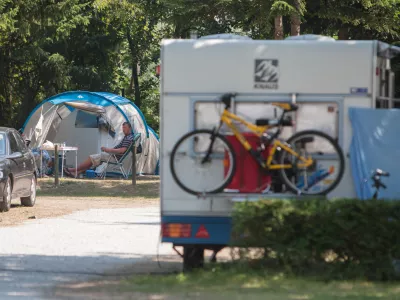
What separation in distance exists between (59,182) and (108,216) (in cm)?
946

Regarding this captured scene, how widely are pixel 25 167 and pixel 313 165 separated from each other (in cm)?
1177

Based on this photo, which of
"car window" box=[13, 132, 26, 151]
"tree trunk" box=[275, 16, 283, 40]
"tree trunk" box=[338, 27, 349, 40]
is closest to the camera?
"car window" box=[13, 132, 26, 151]

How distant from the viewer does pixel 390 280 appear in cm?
1015

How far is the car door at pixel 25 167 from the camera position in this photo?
21.2 meters

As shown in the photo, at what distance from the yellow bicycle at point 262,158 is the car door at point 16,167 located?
1017 cm

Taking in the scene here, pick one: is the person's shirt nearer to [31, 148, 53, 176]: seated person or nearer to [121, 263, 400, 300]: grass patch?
[31, 148, 53, 176]: seated person

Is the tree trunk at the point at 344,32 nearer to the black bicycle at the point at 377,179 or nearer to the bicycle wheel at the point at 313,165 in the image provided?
the black bicycle at the point at 377,179

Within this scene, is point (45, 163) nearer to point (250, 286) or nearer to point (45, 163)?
point (45, 163)

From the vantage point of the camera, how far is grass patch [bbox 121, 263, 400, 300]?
30.4ft

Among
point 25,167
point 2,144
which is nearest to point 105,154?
point 25,167

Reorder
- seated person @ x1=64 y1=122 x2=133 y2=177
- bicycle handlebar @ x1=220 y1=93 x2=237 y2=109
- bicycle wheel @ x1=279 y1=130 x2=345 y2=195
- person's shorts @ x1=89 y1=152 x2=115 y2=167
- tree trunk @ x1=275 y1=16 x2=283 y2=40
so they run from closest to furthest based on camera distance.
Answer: bicycle wheel @ x1=279 y1=130 x2=345 y2=195 < bicycle handlebar @ x1=220 y1=93 x2=237 y2=109 < tree trunk @ x1=275 y1=16 x2=283 y2=40 < seated person @ x1=64 y1=122 x2=133 y2=177 < person's shorts @ x1=89 y1=152 x2=115 y2=167

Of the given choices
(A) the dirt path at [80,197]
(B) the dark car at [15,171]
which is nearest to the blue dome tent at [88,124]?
(A) the dirt path at [80,197]

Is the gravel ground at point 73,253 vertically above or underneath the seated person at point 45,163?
underneath

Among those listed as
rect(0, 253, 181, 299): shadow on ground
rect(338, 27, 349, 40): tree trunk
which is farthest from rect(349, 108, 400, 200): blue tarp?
rect(338, 27, 349, 40): tree trunk
